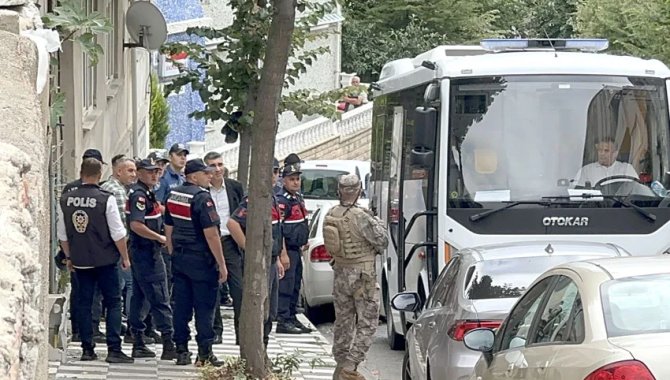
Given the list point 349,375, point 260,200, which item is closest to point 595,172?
point 349,375

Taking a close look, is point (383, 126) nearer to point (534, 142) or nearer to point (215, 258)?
point (534, 142)

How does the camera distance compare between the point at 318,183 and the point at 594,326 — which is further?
the point at 318,183

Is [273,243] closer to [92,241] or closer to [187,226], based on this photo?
[187,226]

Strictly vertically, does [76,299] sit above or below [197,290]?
below

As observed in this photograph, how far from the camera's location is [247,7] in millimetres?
15062

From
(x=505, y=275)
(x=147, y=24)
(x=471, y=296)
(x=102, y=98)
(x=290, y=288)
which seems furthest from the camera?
(x=102, y=98)

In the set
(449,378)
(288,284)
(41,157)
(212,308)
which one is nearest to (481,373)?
(449,378)

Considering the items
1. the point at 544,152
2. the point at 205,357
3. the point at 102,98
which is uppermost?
the point at 102,98

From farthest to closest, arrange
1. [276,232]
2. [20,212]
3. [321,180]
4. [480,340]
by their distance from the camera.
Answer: [321,180], [276,232], [480,340], [20,212]

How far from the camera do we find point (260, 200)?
10078 mm

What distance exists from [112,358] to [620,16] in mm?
35339

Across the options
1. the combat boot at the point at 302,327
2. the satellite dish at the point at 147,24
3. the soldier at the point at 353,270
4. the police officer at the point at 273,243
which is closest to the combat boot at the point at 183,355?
the police officer at the point at 273,243

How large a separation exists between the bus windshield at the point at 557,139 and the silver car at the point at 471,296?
2.07m

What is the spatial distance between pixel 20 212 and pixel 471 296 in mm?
5433
